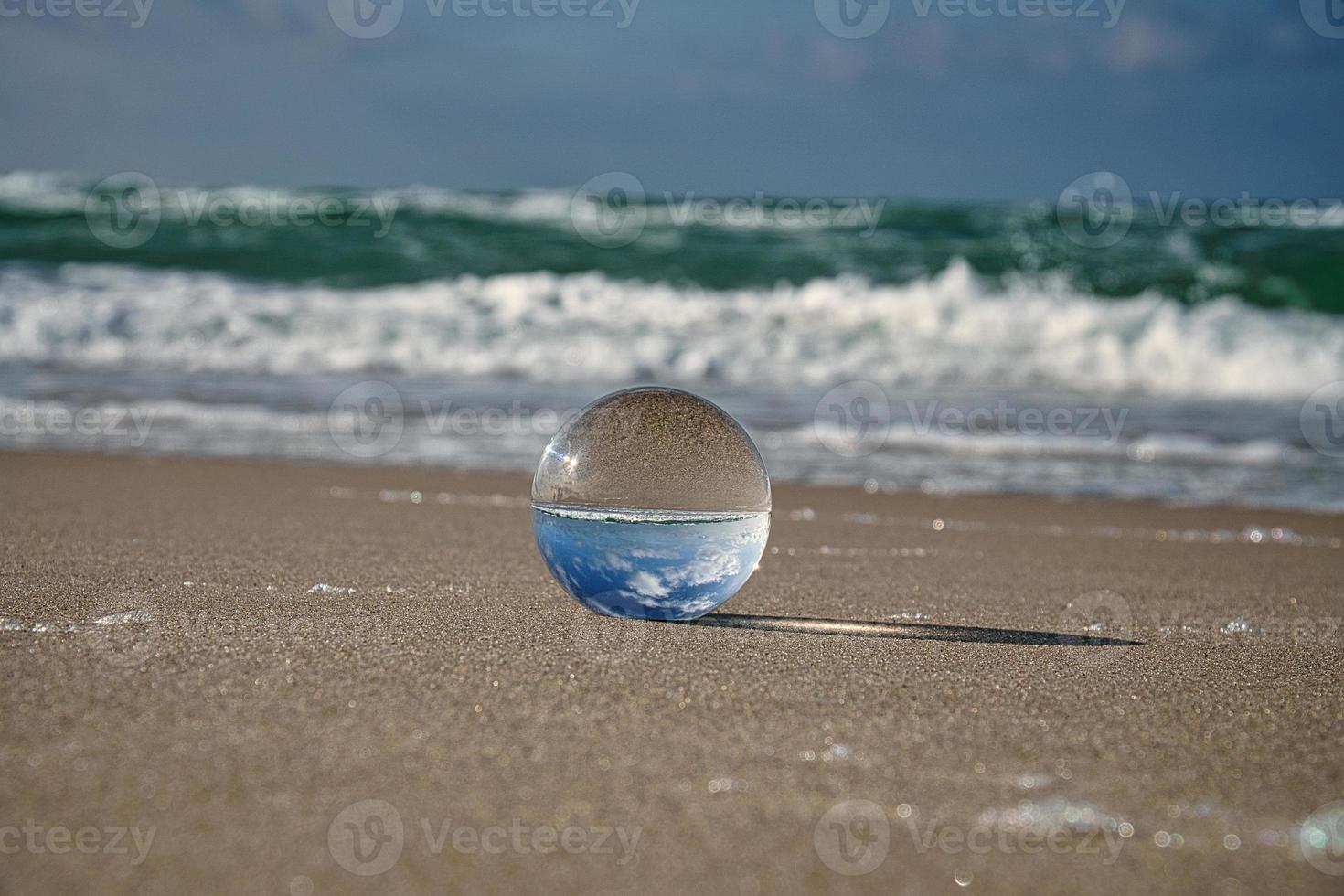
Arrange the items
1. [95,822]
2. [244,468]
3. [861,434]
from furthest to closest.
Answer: [861,434] → [244,468] → [95,822]

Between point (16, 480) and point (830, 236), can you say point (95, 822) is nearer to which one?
point (16, 480)

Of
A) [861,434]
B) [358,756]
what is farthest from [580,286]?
[358,756]

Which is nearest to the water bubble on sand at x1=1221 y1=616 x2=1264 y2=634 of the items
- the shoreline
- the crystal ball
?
the crystal ball

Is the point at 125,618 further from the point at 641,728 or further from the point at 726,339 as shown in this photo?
the point at 726,339

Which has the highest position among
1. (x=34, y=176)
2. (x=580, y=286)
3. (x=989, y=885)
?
(x=34, y=176)

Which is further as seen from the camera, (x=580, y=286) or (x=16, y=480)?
(x=580, y=286)

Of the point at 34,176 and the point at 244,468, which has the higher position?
the point at 34,176

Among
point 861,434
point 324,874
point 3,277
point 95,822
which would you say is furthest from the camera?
point 3,277

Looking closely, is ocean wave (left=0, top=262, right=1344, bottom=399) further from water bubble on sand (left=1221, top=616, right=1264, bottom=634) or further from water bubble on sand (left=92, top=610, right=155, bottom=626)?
water bubble on sand (left=92, top=610, right=155, bottom=626)
